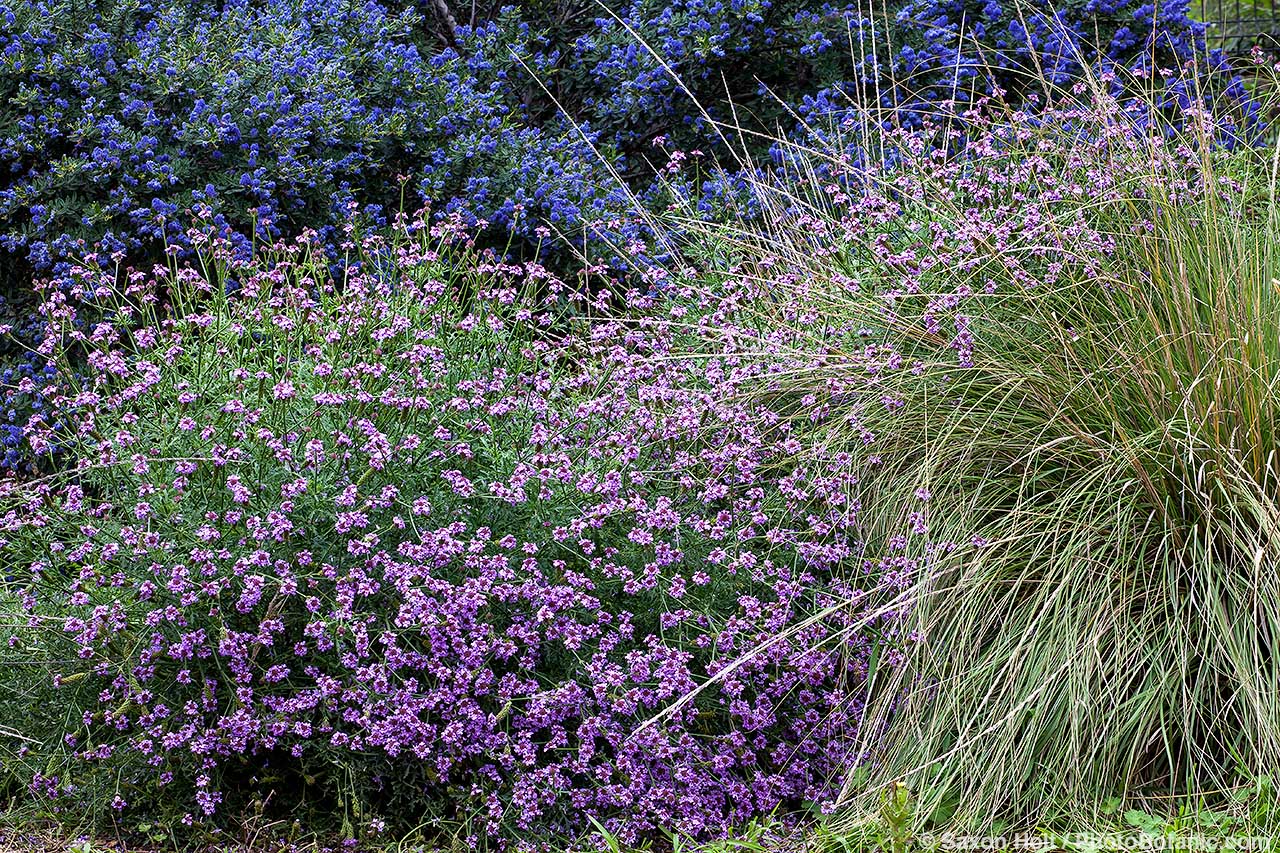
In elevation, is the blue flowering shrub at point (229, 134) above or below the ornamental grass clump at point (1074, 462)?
above

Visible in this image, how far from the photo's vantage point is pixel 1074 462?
339 cm

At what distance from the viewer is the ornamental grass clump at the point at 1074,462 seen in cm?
299

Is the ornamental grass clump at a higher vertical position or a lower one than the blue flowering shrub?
lower

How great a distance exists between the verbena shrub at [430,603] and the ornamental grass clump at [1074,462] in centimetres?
21

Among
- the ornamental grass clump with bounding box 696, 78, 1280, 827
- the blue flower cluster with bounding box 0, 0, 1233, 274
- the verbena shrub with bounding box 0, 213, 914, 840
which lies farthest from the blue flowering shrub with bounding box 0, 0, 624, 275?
the ornamental grass clump with bounding box 696, 78, 1280, 827

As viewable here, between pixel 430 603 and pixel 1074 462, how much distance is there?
163 cm

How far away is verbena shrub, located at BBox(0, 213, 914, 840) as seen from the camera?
9.72 feet

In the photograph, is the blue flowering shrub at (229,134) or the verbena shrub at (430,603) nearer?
the verbena shrub at (430,603)

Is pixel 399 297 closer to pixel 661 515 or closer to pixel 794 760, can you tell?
pixel 661 515

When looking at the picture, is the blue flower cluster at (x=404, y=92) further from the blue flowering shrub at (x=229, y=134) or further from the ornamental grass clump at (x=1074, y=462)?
the ornamental grass clump at (x=1074, y=462)

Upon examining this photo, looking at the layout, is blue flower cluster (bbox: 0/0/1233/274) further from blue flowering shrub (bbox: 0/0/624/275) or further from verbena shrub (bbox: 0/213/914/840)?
verbena shrub (bbox: 0/213/914/840)

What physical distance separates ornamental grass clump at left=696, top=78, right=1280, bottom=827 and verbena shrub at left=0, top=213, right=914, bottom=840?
0.68ft

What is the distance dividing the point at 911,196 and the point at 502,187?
2047 mm

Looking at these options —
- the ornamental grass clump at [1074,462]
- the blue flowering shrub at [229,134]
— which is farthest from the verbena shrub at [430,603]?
the blue flowering shrub at [229,134]
